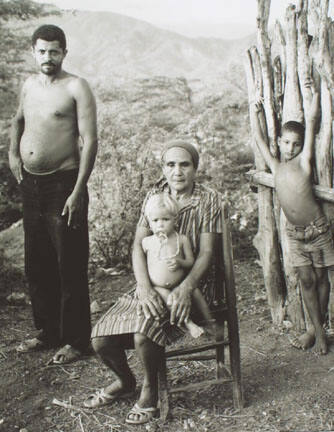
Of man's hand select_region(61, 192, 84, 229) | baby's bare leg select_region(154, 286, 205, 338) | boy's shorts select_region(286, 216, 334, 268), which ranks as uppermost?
man's hand select_region(61, 192, 84, 229)

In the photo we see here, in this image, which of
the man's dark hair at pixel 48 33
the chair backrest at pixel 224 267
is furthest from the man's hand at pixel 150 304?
the man's dark hair at pixel 48 33

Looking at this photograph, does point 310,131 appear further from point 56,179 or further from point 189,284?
point 56,179

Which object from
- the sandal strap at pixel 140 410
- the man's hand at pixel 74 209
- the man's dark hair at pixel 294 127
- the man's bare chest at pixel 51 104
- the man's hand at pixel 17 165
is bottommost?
the sandal strap at pixel 140 410

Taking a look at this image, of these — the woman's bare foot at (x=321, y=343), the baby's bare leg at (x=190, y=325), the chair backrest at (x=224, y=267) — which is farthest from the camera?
the woman's bare foot at (x=321, y=343)

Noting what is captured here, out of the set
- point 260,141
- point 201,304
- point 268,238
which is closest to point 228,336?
point 201,304

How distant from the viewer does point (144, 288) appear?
9.48 feet

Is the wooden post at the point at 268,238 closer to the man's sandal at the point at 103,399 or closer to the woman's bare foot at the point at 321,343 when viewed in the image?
the woman's bare foot at the point at 321,343

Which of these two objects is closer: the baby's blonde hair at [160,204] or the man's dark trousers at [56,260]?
the baby's blonde hair at [160,204]

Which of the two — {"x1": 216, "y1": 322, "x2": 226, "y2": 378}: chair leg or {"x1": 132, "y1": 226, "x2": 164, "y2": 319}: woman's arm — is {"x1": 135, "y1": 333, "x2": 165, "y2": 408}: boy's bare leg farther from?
{"x1": 216, "y1": 322, "x2": 226, "y2": 378}: chair leg

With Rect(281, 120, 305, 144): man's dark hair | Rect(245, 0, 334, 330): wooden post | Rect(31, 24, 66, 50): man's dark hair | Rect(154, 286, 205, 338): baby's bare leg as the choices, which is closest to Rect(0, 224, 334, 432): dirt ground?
Rect(245, 0, 334, 330): wooden post

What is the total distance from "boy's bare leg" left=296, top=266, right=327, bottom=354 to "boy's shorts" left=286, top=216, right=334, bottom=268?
0.23ft

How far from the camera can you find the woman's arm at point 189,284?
2.77 meters

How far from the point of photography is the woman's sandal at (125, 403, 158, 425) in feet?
9.58

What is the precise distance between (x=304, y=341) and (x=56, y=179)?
2.13 m
